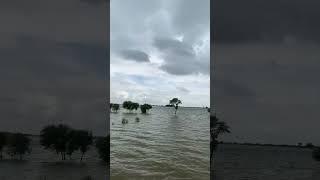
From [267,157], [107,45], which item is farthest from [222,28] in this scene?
[267,157]

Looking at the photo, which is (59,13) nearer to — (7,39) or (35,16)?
(35,16)

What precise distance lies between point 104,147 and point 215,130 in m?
2.02

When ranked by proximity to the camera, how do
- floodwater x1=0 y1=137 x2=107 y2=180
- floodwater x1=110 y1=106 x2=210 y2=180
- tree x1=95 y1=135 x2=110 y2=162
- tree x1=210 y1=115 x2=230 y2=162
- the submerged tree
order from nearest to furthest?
tree x1=210 y1=115 x2=230 y2=162 < tree x1=95 y1=135 x2=110 y2=162 < floodwater x1=0 y1=137 x2=107 y2=180 < floodwater x1=110 y1=106 x2=210 y2=180 < the submerged tree

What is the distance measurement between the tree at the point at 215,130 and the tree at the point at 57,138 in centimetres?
303

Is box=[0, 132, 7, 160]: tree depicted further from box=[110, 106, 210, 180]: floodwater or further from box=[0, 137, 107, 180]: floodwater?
box=[110, 106, 210, 180]: floodwater

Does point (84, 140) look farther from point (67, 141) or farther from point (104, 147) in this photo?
point (104, 147)

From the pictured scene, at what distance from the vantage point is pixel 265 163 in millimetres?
9680

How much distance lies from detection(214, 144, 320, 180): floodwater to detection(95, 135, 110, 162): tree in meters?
1.78

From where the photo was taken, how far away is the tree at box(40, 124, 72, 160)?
8.16m

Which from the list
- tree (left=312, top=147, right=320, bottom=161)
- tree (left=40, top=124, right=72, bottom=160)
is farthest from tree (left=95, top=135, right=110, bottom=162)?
tree (left=312, top=147, right=320, bottom=161)

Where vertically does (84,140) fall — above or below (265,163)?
above

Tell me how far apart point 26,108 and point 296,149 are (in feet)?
15.5

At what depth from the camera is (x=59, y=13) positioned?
748 centimetres

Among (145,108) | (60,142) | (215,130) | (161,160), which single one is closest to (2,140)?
(60,142)
